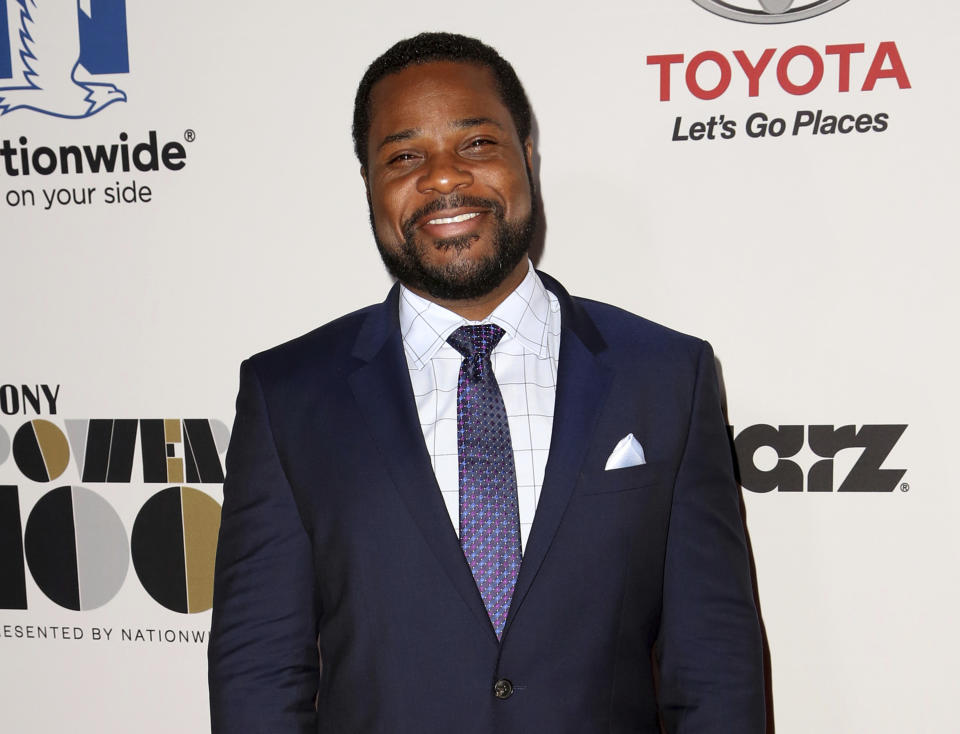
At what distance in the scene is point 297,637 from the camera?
60.1 inches

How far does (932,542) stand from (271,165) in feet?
5.85

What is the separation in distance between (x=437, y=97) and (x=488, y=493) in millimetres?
683

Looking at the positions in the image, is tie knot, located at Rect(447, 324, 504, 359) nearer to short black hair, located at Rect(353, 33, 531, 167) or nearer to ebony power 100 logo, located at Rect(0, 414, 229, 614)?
short black hair, located at Rect(353, 33, 531, 167)

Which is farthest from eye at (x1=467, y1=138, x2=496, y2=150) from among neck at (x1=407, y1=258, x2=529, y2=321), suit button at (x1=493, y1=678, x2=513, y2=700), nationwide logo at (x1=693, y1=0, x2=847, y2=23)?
suit button at (x1=493, y1=678, x2=513, y2=700)

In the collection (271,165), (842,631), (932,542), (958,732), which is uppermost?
(271,165)

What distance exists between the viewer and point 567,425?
57.0 inches

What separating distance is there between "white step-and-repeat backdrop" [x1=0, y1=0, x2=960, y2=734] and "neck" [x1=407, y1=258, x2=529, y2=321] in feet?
1.54

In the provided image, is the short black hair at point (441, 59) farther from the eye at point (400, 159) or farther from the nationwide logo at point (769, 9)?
the nationwide logo at point (769, 9)

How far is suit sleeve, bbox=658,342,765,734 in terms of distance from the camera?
1.48m

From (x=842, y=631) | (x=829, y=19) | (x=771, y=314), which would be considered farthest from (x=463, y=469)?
(x=829, y=19)

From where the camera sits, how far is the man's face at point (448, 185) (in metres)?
1.49

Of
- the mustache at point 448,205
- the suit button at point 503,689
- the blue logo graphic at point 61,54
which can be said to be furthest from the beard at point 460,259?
the blue logo graphic at point 61,54

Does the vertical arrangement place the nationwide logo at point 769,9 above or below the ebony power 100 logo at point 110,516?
above

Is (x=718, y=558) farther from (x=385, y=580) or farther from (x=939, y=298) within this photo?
(x=939, y=298)
